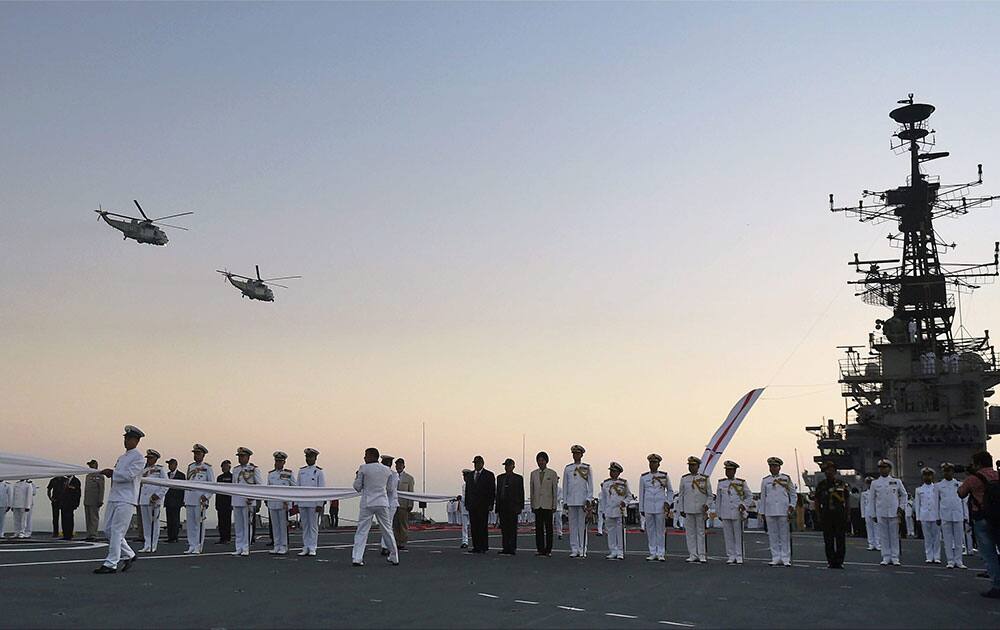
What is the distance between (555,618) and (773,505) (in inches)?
404

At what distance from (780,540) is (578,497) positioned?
3979mm

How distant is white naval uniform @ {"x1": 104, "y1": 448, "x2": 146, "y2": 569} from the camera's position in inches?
536

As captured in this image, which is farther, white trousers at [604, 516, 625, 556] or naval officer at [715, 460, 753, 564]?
white trousers at [604, 516, 625, 556]

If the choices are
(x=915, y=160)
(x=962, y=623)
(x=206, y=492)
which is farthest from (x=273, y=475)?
(x=915, y=160)

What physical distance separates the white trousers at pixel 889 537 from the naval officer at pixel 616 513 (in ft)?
16.5

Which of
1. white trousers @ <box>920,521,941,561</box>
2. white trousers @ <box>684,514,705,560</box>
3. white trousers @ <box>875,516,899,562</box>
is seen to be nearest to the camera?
white trousers @ <box>684,514,705,560</box>

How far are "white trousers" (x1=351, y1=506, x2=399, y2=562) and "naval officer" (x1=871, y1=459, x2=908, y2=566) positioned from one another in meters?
9.56

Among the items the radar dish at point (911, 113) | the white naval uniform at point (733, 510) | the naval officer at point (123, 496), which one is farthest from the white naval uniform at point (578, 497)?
the radar dish at point (911, 113)

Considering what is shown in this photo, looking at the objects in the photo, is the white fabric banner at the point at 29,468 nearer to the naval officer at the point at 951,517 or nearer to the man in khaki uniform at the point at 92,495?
the man in khaki uniform at the point at 92,495

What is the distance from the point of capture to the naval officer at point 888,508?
19062 millimetres

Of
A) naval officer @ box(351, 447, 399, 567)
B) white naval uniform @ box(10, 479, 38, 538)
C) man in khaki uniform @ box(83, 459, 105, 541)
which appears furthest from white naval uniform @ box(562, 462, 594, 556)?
white naval uniform @ box(10, 479, 38, 538)

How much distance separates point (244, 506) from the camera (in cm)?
1830

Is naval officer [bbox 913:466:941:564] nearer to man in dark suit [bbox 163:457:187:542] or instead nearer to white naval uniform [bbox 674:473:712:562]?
white naval uniform [bbox 674:473:712:562]

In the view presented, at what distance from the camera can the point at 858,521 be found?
35469mm
